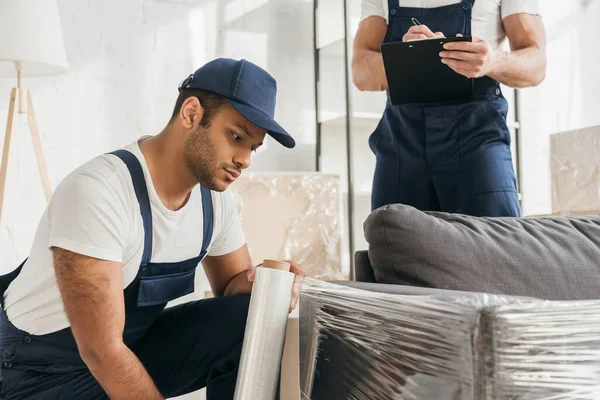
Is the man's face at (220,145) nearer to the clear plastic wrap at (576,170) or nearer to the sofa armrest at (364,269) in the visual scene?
the sofa armrest at (364,269)

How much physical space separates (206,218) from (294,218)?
154 cm

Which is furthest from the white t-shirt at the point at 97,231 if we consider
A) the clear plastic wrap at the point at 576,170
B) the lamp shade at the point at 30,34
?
the clear plastic wrap at the point at 576,170

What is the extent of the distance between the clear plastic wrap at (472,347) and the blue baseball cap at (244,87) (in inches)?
27.0

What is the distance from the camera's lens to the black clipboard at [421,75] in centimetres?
151

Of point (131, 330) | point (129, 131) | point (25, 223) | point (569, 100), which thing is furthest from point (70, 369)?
point (569, 100)

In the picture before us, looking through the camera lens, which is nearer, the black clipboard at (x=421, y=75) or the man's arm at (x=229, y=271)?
the black clipboard at (x=421, y=75)

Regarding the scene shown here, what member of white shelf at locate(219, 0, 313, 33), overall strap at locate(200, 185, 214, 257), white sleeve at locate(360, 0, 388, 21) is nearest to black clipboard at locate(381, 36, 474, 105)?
white sleeve at locate(360, 0, 388, 21)

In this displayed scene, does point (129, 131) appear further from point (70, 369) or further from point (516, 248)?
point (516, 248)

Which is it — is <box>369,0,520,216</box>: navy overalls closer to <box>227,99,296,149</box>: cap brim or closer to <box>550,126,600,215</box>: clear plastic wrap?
<box>227,99,296,149</box>: cap brim

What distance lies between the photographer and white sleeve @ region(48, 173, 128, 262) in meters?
1.30

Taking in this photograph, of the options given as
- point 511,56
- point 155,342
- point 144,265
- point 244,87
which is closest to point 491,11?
point 511,56

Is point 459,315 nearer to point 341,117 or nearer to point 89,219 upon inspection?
point 89,219

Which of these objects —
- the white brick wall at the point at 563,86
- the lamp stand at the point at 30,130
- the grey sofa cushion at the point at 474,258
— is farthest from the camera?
the white brick wall at the point at 563,86

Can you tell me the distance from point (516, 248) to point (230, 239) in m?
0.84
